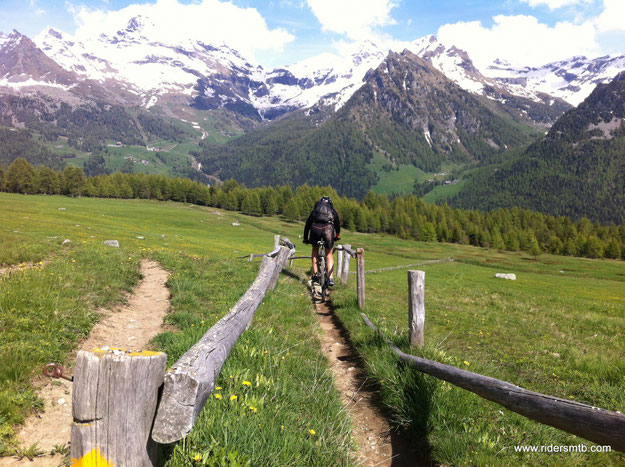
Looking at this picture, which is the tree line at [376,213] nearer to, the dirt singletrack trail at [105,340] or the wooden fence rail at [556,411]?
the dirt singletrack trail at [105,340]

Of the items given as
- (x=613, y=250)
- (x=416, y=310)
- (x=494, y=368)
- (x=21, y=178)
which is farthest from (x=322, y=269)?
(x=613, y=250)

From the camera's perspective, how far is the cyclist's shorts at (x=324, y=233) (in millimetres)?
13906

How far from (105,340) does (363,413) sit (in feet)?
19.1

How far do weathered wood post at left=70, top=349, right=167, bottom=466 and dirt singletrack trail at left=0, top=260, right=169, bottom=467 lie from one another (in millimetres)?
2128

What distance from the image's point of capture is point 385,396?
20.0 feet

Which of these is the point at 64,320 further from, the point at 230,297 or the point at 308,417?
the point at 308,417

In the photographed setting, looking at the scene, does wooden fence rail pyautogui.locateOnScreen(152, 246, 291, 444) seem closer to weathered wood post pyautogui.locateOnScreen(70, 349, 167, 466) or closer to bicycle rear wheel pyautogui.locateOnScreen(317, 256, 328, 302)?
weathered wood post pyautogui.locateOnScreen(70, 349, 167, 466)

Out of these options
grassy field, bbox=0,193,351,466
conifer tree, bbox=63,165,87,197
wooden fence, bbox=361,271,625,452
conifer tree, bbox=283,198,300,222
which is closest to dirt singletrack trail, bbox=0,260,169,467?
grassy field, bbox=0,193,351,466

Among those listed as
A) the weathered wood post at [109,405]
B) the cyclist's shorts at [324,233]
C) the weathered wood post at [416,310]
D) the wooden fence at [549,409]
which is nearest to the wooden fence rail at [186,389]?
the weathered wood post at [109,405]

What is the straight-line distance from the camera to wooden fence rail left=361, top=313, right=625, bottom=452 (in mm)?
2564

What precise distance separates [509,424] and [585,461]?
36.0 inches

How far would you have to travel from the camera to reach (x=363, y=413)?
595cm

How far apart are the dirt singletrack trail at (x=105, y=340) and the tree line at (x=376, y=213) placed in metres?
127

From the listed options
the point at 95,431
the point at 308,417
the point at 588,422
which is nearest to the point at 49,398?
the point at 95,431
